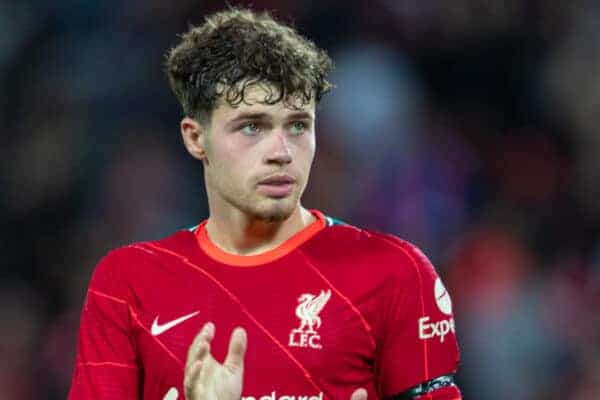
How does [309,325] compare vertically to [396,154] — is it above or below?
below

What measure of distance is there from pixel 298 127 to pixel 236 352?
68 centimetres

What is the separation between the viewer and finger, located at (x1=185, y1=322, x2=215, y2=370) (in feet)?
9.71

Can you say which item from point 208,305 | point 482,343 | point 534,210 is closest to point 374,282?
point 208,305

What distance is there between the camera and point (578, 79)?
644 cm

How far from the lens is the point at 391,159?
6.33 metres

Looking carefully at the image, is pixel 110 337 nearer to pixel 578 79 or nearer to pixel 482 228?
pixel 482 228

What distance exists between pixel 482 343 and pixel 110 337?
9.34 feet

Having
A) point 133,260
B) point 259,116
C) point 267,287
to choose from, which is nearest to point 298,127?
point 259,116

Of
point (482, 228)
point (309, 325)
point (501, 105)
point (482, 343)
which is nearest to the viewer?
point (309, 325)

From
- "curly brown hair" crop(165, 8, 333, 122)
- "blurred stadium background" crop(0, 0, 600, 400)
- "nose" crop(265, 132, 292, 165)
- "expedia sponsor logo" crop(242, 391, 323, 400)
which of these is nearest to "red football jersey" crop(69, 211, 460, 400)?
"expedia sponsor logo" crop(242, 391, 323, 400)

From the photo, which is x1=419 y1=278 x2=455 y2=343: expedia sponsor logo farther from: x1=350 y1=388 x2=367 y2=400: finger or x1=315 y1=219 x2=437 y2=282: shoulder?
x1=350 y1=388 x2=367 y2=400: finger

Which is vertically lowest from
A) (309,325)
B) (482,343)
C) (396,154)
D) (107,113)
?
(482,343)

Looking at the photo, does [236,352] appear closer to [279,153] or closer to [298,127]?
Result: [279,153]

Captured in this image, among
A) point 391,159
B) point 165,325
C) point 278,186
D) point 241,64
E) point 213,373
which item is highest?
point 241,64
